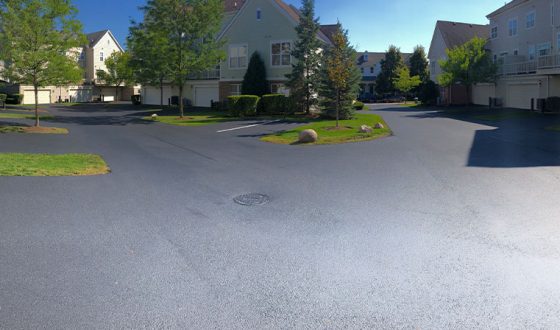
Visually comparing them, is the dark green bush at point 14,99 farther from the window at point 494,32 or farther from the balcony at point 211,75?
the window at point 494,32

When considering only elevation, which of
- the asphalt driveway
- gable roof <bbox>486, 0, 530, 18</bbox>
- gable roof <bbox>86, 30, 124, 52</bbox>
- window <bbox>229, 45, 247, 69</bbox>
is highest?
gable roof <bbox>86, 30, 124, 52</bbox>

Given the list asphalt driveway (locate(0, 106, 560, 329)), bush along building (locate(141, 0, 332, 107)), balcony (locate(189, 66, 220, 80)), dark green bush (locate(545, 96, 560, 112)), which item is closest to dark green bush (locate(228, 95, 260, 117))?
bush along building (locate(141, 0, 332, 107))

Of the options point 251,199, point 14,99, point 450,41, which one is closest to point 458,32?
point 450,41

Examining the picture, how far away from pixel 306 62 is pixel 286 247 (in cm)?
2728

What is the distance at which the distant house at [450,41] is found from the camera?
50.1 m

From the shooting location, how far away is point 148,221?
24.1ft

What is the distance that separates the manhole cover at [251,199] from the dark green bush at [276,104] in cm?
2338

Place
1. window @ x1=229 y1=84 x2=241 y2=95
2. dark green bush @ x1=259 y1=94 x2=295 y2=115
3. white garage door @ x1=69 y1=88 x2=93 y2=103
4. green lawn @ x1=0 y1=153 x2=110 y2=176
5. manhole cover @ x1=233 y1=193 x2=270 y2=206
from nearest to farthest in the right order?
manhole cover @ x1=233 y1=193 x2=270 y2=206 < green lawn @ x1=0 y1=153 x2=110 y2=176 < dark green bush @ x1=259 y1=94 x2=295 y2=115 < window @ x1=229 y1=84 x2=241 y2=95 < white garage door @ x1=69 y1=88 x2=93 y2=103

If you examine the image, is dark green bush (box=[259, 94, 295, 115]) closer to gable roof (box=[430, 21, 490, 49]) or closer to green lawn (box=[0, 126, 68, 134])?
green lawn (box=[0, 126, 68, 134])

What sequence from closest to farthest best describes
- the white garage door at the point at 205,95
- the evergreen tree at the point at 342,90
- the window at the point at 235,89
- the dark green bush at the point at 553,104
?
the evergreen tree at the point at 342,90 < the dark green bush at the point at 553,104 < the window at the point at 235,89 < the white garage door at the point at 205,95

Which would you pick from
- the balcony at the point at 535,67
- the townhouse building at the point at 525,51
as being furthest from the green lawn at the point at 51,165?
the townhouse building at the point at 525,51

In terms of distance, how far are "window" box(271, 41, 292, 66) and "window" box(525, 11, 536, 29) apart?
20.5m

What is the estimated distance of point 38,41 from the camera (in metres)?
20.4

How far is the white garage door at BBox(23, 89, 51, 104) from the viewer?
2077 inches
